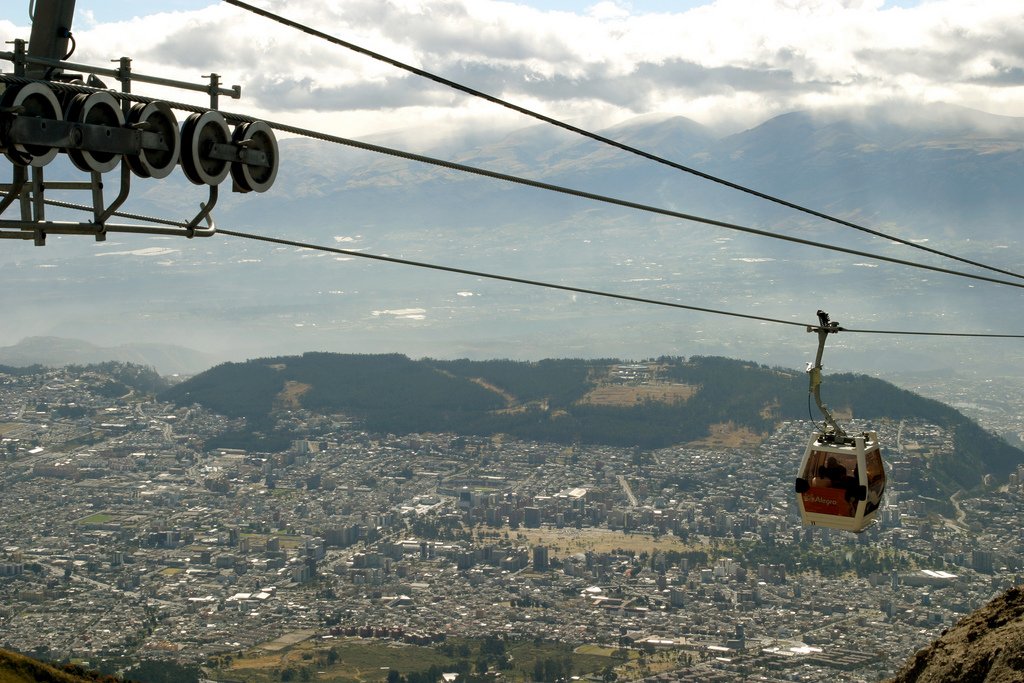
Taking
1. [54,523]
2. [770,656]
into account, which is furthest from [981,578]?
[54,523]

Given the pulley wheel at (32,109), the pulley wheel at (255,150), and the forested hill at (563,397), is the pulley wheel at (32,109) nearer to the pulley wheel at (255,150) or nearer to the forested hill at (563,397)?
the pulley wheel at (255,150)

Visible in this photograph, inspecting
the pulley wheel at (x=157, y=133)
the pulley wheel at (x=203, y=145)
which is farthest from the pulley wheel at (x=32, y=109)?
the pulley wheel at (x=203, y=145)

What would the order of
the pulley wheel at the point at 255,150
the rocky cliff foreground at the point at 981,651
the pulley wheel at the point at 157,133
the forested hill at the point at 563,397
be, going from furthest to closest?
the forested hill at the point at 563,397 → the rocky cliff foreground at the point at 981,651 → the pulley wheel at the point at 255,150 → the pulley wheel at the point at 157,133

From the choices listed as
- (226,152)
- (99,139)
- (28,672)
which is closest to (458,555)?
(28,672)

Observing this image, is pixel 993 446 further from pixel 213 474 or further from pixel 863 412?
pixel 213 474

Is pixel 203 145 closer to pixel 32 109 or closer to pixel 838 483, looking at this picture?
pixel 32 109
